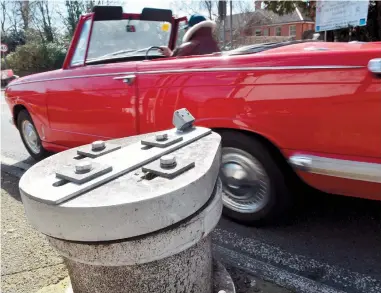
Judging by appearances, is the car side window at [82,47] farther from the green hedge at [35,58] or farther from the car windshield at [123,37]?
the green hedge at [35,58]

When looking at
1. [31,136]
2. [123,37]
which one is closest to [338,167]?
[123,37]

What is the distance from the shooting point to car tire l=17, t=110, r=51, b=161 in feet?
15.2

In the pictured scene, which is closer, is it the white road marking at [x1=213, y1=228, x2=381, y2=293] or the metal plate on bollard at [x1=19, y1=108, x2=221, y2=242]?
the metal plate on bollard at [x1=19, y1=108, x2=221, y2=242]

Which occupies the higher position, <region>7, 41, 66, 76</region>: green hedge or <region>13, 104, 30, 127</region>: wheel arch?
<region>7, 41, 66, 76</region>: green hedge

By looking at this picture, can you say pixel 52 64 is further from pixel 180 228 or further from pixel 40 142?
pixel 180 228

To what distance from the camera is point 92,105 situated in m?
3.33

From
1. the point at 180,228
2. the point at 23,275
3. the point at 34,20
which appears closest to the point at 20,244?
the point at 23,275

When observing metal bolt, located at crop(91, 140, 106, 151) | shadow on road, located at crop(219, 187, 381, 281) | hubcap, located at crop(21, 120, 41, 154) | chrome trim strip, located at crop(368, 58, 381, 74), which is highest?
chrome trim strip, located at crop(368, 58, 381, 74)

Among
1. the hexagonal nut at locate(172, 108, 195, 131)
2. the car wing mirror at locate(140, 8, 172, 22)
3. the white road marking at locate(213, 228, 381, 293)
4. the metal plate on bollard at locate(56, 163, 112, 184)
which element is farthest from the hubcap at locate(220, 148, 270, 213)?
the car wing mirror at locate(140, 8, 172, 22)

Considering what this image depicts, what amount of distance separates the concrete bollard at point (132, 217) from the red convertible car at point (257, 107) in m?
0.93

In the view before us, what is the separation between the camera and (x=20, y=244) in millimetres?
2635

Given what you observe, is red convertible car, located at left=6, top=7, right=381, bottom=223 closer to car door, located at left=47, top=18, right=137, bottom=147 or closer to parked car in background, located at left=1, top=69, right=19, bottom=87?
car door, located at left=47, top=18, right=137, bottom=147

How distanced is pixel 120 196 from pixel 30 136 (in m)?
4.09

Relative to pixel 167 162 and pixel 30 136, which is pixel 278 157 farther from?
pixel 30 136
